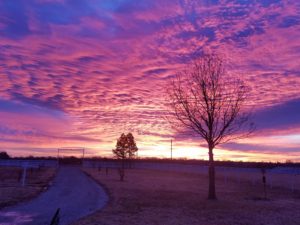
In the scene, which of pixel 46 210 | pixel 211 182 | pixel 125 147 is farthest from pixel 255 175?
pixel 125 147

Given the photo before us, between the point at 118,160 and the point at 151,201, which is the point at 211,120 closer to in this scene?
the point at 151,201

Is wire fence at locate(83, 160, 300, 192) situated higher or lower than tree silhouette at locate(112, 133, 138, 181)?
lower

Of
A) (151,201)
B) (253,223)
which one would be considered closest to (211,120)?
(151,201)

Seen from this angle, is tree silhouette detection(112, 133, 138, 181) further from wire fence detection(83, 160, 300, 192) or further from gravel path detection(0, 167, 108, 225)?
gravel path detection(0, 167, 108, 225)

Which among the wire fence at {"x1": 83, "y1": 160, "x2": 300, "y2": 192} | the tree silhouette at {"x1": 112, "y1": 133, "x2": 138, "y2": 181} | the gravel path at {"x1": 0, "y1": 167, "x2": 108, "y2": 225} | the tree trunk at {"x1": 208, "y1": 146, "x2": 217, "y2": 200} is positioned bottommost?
the gravel path at {"x1": 0, "y1": 167, "x2": 108, "y2": 225}

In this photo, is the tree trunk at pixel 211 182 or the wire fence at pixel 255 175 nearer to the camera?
the tree trunk at pixel 211 182

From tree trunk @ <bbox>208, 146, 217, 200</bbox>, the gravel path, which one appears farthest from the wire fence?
the gravel path

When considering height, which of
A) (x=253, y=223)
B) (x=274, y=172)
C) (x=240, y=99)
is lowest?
(x=253, y=223)

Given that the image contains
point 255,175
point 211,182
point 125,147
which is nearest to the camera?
point 211,182

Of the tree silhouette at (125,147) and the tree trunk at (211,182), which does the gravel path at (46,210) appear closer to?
the tree trunk at (211,182)

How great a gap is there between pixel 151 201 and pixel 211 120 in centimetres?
620

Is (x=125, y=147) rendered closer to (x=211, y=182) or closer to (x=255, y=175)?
(x=255, y=175)

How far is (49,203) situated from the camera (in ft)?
64.3

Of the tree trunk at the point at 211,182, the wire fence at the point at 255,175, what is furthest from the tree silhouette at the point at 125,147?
the tree trunk at the point at 211,182
